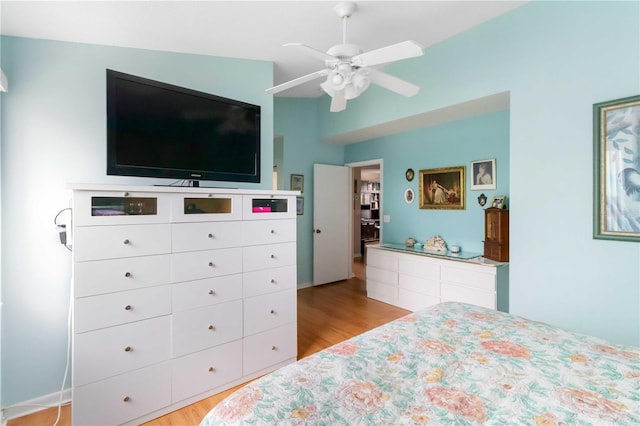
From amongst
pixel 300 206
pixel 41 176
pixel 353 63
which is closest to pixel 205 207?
pixel 41 176

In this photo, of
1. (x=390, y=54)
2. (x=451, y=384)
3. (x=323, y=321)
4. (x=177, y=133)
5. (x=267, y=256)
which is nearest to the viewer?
(x=451, y=384)

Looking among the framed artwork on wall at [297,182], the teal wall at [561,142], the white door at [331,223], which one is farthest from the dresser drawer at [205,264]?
the white door at [331,223]

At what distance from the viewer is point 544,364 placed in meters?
1.15

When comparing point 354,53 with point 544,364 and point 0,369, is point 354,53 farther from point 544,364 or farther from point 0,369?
point 0,369

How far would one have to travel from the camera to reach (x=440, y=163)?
3879mm

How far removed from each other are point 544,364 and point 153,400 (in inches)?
84.2

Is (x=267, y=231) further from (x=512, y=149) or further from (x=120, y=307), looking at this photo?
(x=512, y=149)

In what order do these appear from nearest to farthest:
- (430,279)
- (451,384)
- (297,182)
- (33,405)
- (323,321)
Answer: (451,384)
(33,405)
(323,321)
(430,279)
(297,182)

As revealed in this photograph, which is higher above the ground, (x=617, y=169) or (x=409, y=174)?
(x=409, y=174)

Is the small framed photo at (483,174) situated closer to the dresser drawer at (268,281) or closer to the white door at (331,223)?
the white door at (331,223)

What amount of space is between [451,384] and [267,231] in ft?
5.30

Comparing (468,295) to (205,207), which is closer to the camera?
(205,207)

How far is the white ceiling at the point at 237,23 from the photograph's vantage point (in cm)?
185

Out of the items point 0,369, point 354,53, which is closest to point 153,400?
point 0,369
